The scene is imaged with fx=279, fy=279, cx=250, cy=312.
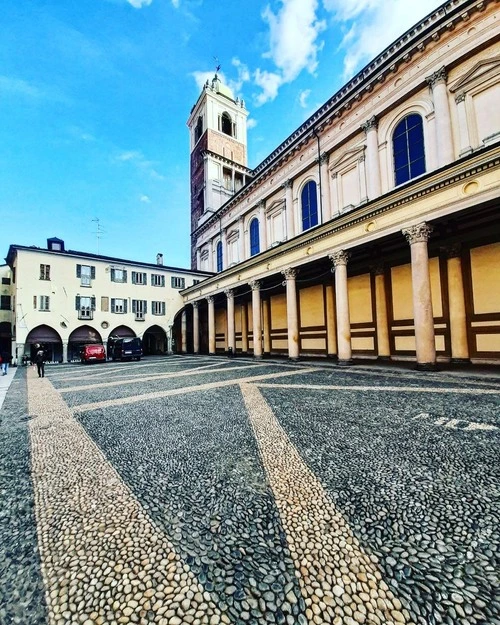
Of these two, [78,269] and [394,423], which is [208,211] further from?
[394,423]

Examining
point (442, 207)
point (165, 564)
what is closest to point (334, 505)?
point (165, 564)

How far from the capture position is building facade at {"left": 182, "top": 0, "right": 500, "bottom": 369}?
10766mm

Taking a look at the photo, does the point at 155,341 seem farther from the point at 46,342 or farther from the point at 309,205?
the point at 309,205

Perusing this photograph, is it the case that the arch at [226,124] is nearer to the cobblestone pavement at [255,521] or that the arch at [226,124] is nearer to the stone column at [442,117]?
the stone column at [442,117]

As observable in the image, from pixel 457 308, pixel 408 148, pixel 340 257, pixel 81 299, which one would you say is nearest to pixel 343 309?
pixel 340 257

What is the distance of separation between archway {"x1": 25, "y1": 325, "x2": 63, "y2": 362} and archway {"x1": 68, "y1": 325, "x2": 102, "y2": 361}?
3.30 feet

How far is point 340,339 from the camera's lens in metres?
13.7

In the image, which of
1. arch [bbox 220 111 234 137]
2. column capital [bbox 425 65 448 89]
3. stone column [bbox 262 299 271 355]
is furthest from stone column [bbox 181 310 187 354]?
column capital [bbox 425 65 448 89]

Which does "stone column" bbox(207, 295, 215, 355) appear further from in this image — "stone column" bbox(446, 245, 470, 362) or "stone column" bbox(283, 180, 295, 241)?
"stone column" bbox(446, 245, 470, 362)

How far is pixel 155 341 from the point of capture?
114ft

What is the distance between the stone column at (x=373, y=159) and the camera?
49.1ft

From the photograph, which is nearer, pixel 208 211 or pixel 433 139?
pixel 433 139

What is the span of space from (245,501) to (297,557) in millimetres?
819

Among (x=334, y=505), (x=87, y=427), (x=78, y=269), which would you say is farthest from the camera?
(x=78, y=269)
